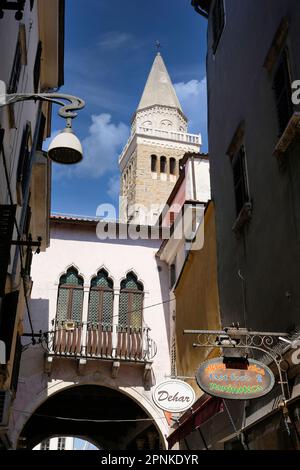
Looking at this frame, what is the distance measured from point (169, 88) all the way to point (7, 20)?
54.7 meters

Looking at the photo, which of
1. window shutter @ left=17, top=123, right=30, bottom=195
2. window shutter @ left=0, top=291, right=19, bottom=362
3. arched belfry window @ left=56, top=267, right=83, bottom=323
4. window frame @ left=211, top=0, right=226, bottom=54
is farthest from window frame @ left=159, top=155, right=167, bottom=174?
window shutter @ left=0, top=291, right=19, bottom=362

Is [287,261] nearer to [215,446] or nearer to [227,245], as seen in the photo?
[227,245]

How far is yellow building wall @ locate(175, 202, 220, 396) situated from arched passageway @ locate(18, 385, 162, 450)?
15.0 ft

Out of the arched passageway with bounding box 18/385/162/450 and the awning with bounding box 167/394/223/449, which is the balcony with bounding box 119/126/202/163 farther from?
the awning with bounding box 167/394/223/449

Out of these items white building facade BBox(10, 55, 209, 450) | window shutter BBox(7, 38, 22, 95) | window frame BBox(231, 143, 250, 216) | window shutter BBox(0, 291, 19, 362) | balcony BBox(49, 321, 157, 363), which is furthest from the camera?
white building facade BBox(10, 55, 209, 450)

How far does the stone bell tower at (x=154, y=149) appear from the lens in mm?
53156

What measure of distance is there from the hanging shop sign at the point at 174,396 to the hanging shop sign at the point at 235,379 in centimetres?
479

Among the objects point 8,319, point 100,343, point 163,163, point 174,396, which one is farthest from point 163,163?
point 8,319

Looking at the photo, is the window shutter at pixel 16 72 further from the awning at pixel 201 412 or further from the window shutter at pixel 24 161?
the awning at pixel 201 412

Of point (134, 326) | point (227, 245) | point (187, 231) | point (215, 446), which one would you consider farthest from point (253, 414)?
point (134, 326)

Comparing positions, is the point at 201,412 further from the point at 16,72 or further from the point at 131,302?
the point at 131,302

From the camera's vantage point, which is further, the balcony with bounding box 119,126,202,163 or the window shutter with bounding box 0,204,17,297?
the balcony with bounding box 119,126,202,163

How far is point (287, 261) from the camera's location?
22.6ft

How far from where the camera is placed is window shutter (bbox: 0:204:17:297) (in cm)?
632
